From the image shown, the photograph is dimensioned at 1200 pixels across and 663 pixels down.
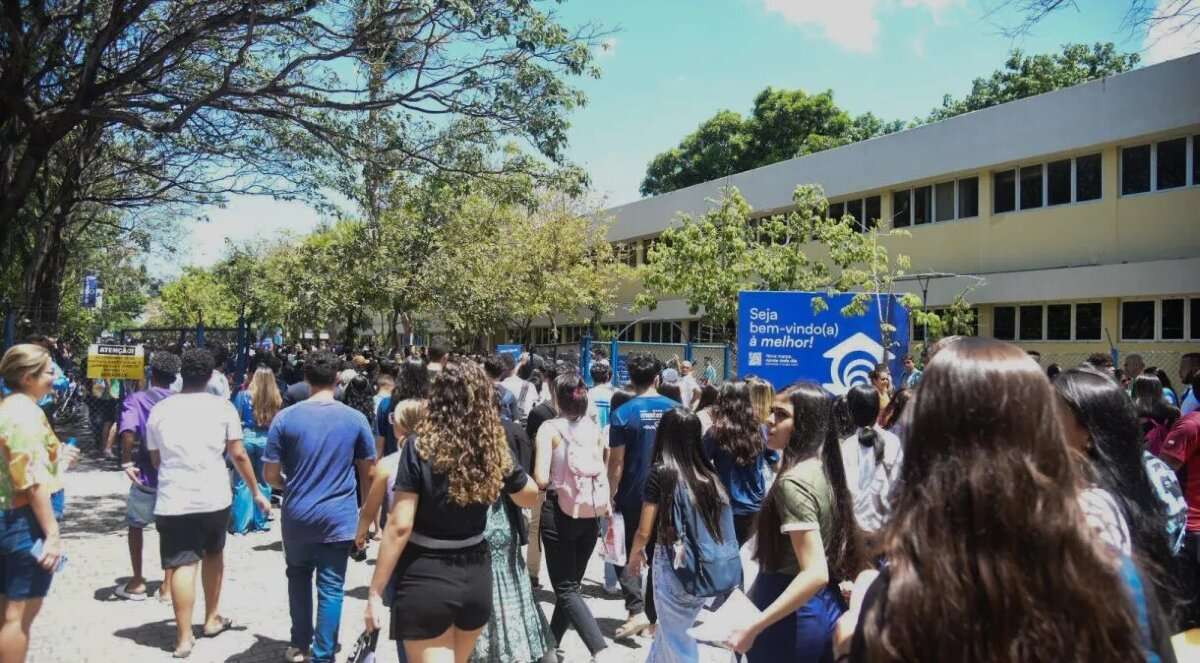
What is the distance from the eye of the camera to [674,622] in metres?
4.55

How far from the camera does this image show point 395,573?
4027mm

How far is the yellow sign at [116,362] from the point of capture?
1302 centimetres

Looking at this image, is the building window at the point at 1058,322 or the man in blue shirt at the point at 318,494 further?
the building window at the point at 1058,322

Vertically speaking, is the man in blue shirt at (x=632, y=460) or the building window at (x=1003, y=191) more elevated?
the building window at (x=1003, y=191)

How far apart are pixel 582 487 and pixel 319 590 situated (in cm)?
178

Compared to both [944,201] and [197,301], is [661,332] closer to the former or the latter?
[944,201]

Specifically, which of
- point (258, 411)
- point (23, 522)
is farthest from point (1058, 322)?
point (23, 522)

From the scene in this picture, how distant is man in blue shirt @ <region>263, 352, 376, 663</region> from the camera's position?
5.39 metres

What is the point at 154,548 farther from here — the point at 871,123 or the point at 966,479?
the point at 871,123

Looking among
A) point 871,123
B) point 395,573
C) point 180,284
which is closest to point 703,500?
point 395,573

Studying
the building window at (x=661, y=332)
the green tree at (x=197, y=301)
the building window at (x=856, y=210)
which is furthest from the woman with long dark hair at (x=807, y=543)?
the green tree at (x=197, y=301)

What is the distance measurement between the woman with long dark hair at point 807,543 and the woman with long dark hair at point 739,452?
2.08m

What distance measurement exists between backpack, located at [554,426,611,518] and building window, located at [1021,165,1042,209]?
19234 millimetres

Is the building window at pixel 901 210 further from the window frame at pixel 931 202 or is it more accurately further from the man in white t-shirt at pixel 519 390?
the man in white t-shirt at pixel 519 390
